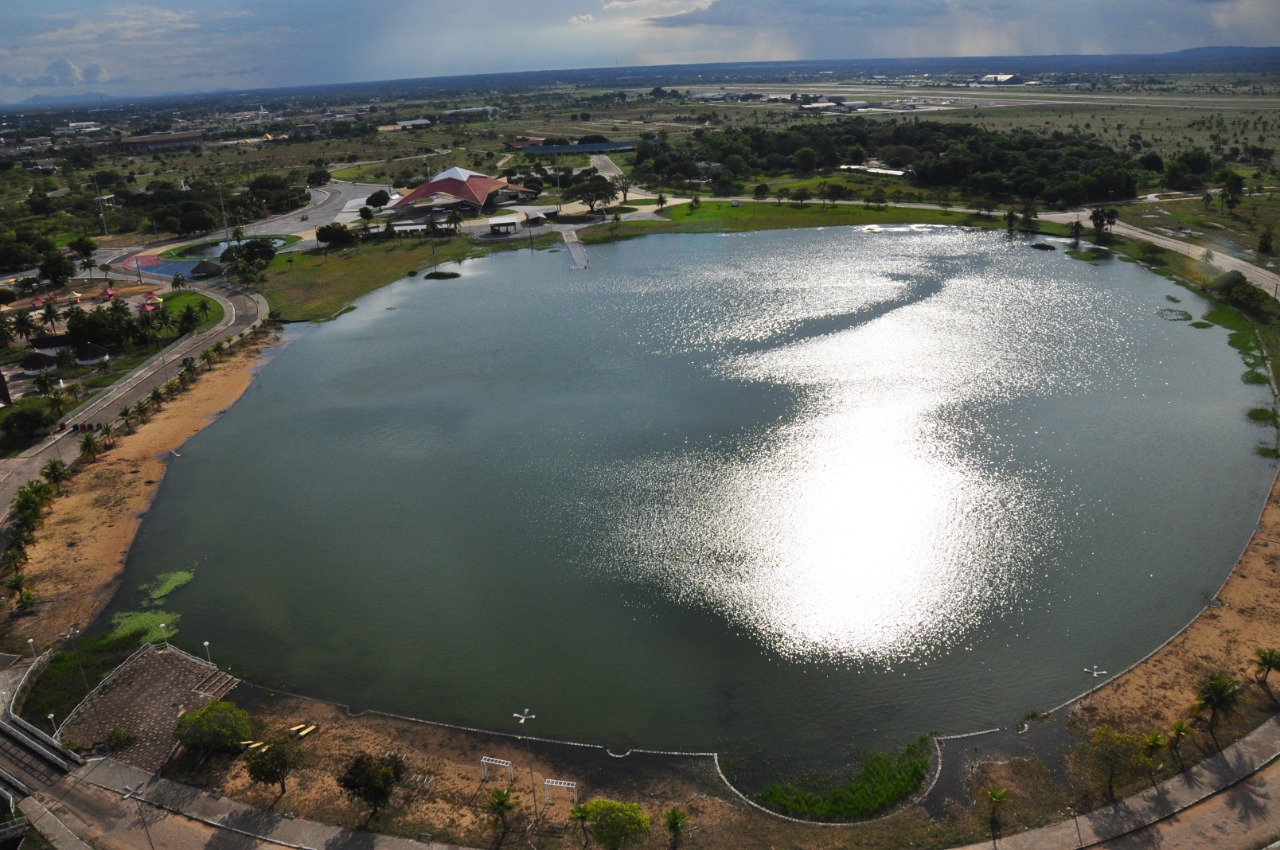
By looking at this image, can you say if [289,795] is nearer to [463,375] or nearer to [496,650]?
[496,650]

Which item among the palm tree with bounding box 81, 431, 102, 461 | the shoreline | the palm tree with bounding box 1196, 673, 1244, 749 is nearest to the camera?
the palm tree with bounding box 1196, 673, 1244, 749

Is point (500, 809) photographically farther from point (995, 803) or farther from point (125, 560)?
point (125, 560)

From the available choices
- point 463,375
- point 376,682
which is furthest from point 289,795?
point 463,375

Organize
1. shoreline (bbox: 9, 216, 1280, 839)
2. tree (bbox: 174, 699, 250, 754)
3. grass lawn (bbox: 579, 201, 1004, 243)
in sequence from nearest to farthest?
tree (bbox: 174, 699, 250, 754), shoreline (bbox: 9, 216, 1280, 839), grass lawn (bbox: 579, 201, 1004, 243)

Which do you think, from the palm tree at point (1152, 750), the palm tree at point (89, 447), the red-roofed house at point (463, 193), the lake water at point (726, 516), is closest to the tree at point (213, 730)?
the lake water at point (726, 516)

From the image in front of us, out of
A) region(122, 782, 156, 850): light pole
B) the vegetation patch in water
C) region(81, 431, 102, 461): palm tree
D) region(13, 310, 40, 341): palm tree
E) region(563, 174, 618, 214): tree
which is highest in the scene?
region(563, 174, 618, 214): tree

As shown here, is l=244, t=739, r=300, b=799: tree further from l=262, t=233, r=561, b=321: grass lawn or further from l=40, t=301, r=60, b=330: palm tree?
l=40, t=301, r=60, b=330: palm tree

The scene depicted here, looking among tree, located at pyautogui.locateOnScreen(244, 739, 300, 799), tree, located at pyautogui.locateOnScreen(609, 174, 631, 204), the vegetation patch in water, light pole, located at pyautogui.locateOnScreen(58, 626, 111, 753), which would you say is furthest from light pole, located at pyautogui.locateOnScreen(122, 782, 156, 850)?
tree, located at pyautogui.locateOnScreen(609, 174, 631, 204)

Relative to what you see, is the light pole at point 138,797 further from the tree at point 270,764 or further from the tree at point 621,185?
Result: the tree at point 621,185
